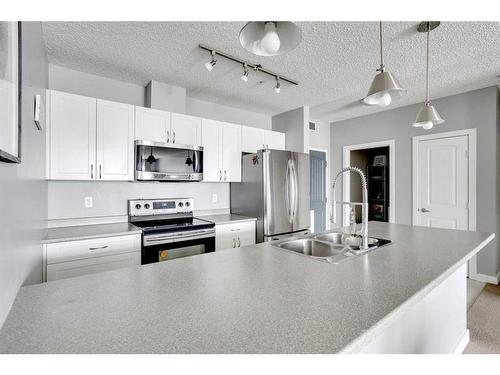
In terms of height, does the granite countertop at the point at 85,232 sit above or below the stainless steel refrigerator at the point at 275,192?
below

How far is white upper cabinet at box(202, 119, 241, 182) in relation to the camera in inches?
119

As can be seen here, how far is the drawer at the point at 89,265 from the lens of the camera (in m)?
1.88

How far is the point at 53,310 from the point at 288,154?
2736 millimetres

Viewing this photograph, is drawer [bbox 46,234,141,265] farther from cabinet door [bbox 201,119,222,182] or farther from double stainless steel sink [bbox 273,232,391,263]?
double stainless steel sink [bbox 273,232,391,263]

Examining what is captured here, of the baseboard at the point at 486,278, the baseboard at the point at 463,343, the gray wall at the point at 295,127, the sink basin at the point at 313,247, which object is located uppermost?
the gray wall at the point at 295,127

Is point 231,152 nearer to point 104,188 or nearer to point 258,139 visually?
point 258,139

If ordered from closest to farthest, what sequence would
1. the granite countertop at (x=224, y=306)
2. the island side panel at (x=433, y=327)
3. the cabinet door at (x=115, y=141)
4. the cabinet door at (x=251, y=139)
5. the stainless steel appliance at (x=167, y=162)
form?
the granite countertop at (x=224, y=306), the island side panel at (x=433, y=327), the cabinet door at (x=115, y=141), the stainless steel appliance at (x=167, y=162), the cabinet door at (x=251, y=139)

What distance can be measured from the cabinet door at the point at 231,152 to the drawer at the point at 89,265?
1430 millimetres

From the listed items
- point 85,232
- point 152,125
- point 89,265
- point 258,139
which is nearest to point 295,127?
point 258,139

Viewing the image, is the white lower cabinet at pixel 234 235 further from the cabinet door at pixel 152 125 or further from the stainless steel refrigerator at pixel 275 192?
the cabinet door at pixel 152 125

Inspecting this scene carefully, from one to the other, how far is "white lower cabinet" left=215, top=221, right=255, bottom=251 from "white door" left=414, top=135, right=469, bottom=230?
2697 millimetres

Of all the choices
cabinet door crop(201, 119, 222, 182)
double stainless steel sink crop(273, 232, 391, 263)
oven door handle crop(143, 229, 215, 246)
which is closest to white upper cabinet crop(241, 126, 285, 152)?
cabinet door crop(201, 119, 222, 182)

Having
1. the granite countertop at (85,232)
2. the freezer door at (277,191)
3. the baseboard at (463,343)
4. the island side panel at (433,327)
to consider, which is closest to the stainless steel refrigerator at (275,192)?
the freezer door at (277,191)
